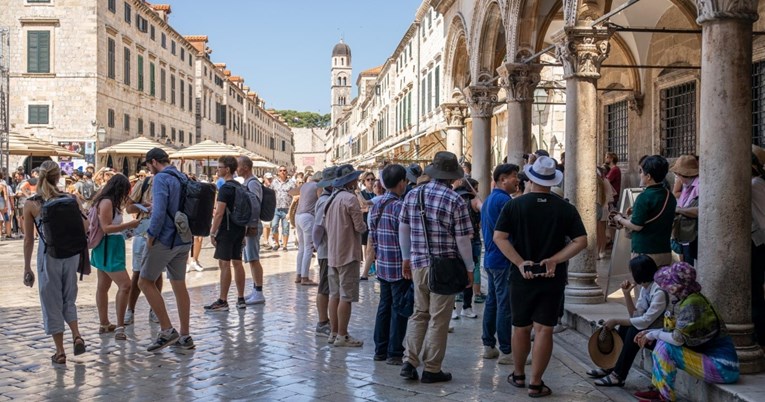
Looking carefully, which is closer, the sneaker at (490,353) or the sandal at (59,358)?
the sandal at (59,358)

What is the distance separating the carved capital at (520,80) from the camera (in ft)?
39.9

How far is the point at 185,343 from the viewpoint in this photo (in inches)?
290

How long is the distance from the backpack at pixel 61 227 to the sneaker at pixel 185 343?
1.30 meters

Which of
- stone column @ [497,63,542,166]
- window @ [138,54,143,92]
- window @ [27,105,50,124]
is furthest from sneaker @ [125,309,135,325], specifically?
window @ [138,54,143,92]

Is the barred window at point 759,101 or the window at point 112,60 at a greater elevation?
the window at point 112,60

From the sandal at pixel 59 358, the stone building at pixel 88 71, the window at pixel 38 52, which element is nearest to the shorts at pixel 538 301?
the sandal at pixel 59 358

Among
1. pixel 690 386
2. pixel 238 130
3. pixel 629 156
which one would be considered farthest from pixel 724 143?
pixel 238 130

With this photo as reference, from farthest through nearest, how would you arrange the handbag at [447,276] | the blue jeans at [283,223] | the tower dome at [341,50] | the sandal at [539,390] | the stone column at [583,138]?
the tower dome at [341,50] → the blue jeans at [283,223] → the stone column at [583,138] → the handbag at [447,276] → the sandal at [539,390]

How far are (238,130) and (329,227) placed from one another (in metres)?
67.3

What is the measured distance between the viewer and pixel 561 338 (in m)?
8.01

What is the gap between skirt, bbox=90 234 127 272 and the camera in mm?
7824

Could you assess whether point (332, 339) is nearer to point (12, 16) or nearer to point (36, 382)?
A: point (36, 382)

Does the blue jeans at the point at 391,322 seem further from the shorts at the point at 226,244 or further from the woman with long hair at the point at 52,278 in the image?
the shorts at the point at 226,244

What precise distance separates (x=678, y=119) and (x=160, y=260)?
38.4 ft
